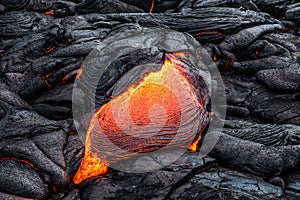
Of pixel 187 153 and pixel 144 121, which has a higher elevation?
pixel 144 121

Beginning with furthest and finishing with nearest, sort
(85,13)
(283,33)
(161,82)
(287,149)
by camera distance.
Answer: (85,13), (283,33), (161,82), (287,149)

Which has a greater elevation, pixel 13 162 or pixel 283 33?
pixel 283 33

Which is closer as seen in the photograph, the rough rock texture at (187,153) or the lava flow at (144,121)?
the rough rock texture at (187,153)

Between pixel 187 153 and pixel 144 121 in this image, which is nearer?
pixel 187 153

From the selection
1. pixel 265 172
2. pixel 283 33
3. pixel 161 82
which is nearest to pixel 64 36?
pixel 161 82

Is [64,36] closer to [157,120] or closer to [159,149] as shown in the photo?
[157,120]
